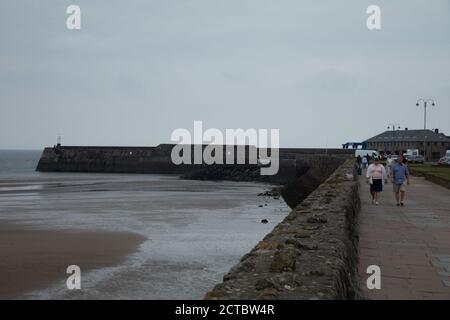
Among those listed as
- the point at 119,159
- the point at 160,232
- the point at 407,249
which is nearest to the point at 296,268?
the point at 407,249

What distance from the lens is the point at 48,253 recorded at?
45.1 ft

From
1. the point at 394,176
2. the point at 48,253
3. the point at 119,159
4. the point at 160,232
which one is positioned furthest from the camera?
the point at 119,159

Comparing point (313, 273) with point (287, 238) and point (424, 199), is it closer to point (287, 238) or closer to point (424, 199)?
point (287, 238)

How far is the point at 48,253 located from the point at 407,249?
9210 millimetres

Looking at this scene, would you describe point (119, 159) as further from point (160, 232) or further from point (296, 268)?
point (296, 268)

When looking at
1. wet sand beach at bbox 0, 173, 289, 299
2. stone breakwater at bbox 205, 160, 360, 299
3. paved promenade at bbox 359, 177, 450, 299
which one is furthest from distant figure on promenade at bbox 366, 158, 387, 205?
stone breakwater at bbox 205, 160, 360, 299

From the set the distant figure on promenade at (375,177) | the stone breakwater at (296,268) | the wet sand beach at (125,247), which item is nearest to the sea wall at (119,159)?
the wet sand beach at (125,247)

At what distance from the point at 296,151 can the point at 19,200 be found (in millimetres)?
50312

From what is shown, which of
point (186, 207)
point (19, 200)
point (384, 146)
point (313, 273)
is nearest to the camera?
point (313, 273)

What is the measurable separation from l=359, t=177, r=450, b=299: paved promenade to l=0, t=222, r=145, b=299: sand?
609 cm

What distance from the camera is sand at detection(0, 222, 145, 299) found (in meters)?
10.8

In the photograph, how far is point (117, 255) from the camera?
13.7m

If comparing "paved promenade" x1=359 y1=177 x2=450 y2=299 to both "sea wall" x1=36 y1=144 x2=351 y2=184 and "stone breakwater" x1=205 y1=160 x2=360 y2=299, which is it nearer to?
"stone breakwater" x1=205 y1=160 x2=360 y2=299
